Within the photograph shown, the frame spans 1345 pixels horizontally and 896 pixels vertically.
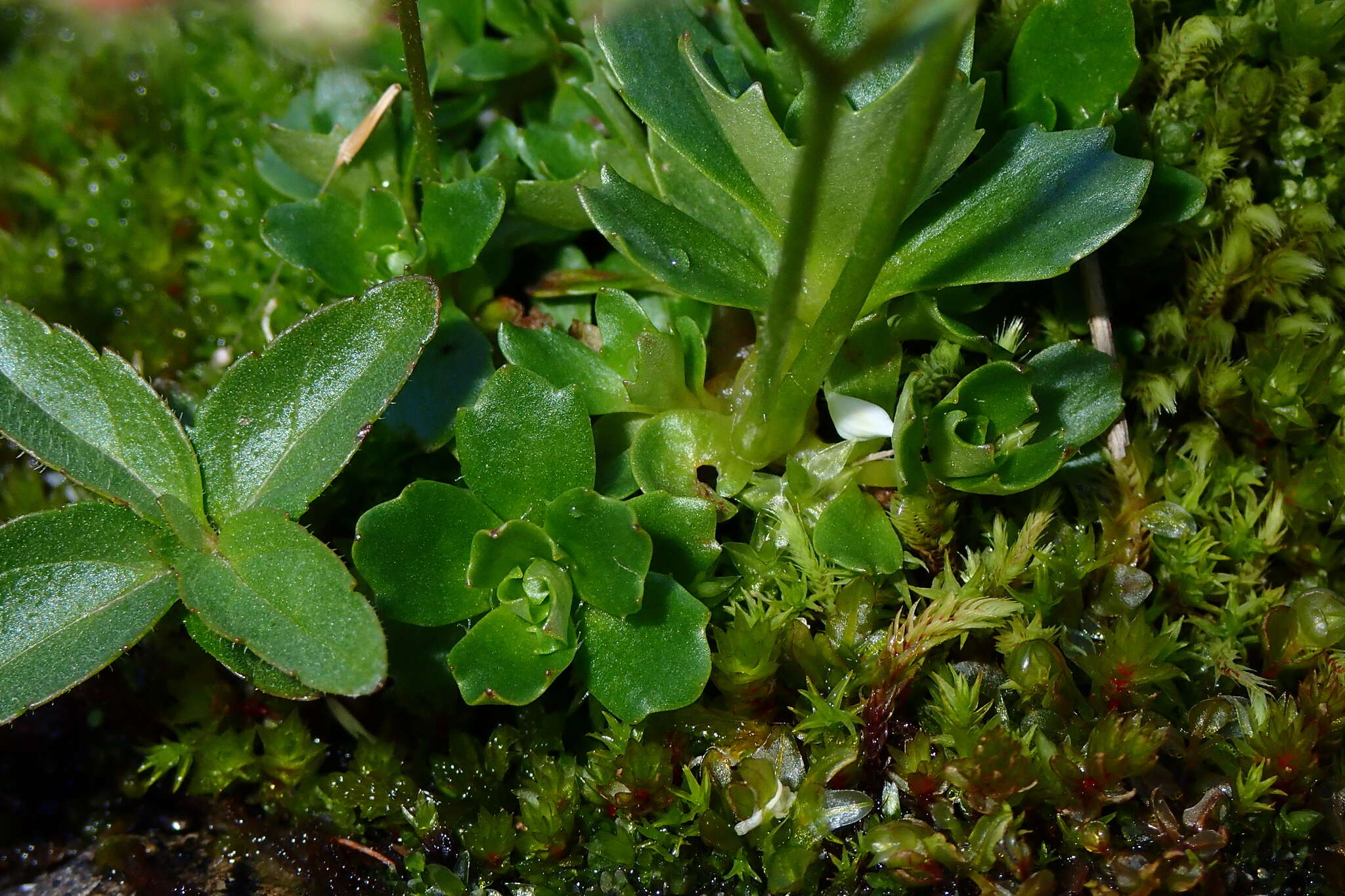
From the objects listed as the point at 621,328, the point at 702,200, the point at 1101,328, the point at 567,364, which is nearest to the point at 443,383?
the point at 567,364

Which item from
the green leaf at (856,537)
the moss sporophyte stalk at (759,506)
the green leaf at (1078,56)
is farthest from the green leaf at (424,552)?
the green leaf at (1078,56)

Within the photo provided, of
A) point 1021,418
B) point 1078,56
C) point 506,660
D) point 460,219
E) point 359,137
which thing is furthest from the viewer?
point 359,137

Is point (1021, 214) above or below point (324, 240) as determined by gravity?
below

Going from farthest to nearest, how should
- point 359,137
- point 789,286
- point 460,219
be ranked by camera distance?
point 359,137 < point 460,219 < point 789,286

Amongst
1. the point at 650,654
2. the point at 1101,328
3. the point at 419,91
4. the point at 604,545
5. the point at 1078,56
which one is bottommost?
the point at 1101,328

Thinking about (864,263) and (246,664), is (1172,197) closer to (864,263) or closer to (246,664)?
(864,263)

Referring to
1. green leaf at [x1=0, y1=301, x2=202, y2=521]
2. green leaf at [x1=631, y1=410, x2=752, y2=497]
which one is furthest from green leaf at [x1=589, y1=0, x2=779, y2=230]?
green leaf at [x1=0, y1=301, x2=202, y2=521]

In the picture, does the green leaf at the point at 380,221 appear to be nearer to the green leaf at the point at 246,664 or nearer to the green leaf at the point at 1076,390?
the green leaf at the point at 246,664
